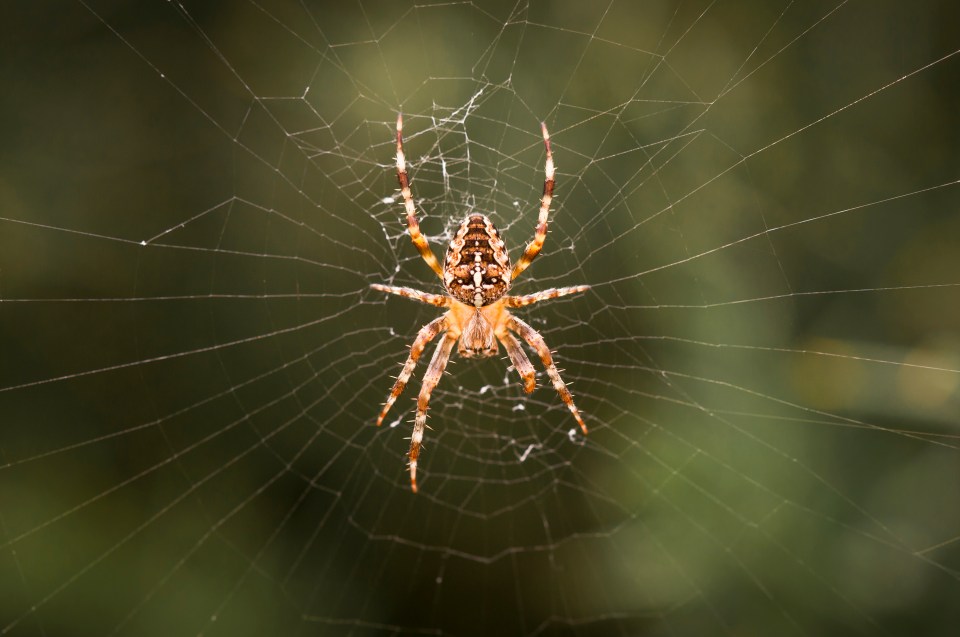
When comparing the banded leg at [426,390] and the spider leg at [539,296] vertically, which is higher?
the spider leg at [539,296]

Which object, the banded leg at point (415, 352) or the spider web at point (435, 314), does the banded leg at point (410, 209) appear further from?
the spider web at point (435, 314)

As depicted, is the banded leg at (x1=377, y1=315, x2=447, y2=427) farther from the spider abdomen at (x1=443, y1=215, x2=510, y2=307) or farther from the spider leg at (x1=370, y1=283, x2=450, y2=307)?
the spider abdomen at (x1=443, y1=215, x2=510, y2=307)

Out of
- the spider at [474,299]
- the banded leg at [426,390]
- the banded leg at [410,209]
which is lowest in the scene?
the banded leg at [426,390]

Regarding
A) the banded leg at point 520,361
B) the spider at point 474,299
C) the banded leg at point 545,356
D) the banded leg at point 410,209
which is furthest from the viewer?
the banded leg at point 520,361

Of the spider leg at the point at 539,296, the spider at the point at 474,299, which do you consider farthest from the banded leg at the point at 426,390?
the spider leg at the point at 539,296

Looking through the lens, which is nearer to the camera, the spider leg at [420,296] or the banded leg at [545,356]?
the spider leg at [420,296]

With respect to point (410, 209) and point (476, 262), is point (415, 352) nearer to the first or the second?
point (476, 262)
